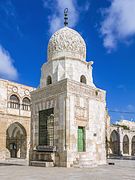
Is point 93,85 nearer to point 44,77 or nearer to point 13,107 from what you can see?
point 44,77

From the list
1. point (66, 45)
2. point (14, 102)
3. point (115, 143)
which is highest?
point (66, 45)

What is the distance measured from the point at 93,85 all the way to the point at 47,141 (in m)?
5.22

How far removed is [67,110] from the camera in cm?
1614

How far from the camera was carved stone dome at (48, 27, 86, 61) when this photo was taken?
61.2 ft

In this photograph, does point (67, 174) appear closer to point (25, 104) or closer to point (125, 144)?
point (25, 104)

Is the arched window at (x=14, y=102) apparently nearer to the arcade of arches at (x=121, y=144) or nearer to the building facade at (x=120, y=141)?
the building facade at (x=120, y=141)

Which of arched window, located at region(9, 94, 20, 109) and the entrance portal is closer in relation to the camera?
the entrance portal

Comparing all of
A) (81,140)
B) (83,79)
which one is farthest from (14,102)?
(81,140)

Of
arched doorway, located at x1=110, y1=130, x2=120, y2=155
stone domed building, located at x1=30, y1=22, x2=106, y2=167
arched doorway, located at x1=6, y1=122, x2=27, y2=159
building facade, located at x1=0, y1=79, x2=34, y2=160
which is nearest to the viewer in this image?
stone domed building, located at x1=30, y1=22, x2=106, y2=167

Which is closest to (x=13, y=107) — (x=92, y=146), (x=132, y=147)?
(x=92, y=146)

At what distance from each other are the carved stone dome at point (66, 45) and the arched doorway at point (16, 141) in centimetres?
1813

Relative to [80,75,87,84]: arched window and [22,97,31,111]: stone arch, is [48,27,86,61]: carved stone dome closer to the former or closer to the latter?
[80,75,87,84]: arched window

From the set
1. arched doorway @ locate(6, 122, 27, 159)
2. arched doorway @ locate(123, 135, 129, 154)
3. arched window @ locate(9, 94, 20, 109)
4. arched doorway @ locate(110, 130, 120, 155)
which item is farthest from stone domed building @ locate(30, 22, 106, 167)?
arched doorway @ locate(123, 135, 129, 154)

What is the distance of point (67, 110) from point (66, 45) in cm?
505
